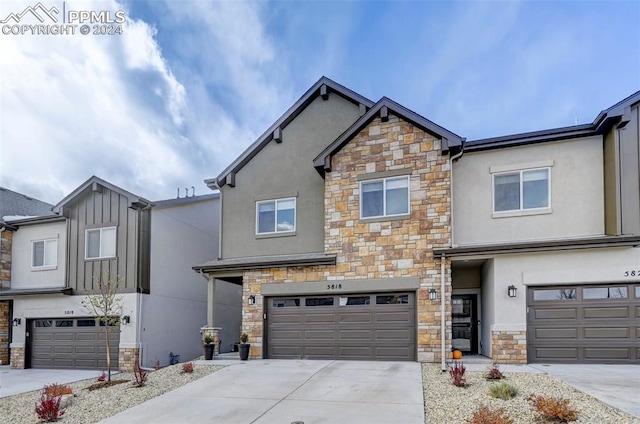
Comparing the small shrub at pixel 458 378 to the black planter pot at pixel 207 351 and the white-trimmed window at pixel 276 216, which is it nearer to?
the white-trimmed window at pixel 276 216

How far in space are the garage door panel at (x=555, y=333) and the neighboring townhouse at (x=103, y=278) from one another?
39.1 ft

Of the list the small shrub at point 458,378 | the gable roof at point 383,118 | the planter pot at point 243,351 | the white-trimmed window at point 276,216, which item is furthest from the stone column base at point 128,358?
the small shrub at point 458,378

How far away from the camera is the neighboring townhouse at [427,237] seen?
10953 mm

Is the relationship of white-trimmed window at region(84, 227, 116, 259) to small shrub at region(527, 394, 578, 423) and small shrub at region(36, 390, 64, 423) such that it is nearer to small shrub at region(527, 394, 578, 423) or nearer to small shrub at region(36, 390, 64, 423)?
small shrub at region(36, 390, 64, 423)

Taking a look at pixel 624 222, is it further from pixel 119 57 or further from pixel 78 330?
pixel 78 330

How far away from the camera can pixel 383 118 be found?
41.9 feet

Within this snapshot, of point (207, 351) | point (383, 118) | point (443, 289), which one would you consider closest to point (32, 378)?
point (207, 351)

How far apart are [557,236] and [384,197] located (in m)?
4.65

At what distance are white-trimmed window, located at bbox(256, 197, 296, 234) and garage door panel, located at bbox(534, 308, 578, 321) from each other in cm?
721

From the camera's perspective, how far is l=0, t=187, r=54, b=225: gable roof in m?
18.8

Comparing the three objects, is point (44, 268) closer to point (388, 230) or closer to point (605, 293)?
point (388, 230)

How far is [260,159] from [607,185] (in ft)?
32.8

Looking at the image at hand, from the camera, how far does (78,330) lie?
15688mm

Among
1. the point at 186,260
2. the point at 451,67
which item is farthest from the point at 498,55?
the point at 186,260
